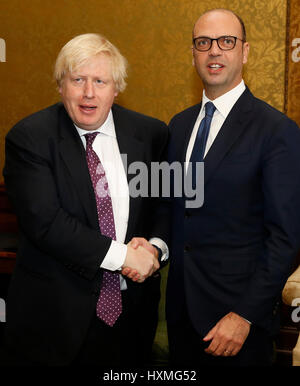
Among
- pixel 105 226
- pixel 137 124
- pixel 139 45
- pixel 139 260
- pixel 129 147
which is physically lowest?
pixel 139 260

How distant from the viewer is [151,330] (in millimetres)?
2332

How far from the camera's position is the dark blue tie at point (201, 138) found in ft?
6.75

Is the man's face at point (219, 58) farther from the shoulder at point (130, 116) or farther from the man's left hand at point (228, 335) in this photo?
the man's left hand at point (228, 335)

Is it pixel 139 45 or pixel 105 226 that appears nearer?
pixel 105 226

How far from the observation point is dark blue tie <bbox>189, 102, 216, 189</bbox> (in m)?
2.06

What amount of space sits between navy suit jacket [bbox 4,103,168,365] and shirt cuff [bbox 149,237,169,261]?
9 cm

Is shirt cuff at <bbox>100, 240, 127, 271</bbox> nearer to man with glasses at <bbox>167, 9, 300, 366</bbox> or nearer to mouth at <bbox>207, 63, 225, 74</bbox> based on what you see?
man with glasses at <bbox>167, 9, 300, 366</bbox>

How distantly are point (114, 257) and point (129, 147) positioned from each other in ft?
1.52

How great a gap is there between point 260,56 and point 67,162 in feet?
6.45

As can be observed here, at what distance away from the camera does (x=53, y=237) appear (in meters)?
1.87

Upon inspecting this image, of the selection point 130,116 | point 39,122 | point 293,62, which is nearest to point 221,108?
point 130,116

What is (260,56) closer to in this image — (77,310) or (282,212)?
(282,212)

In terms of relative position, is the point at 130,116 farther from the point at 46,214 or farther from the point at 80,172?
the point at 46,214

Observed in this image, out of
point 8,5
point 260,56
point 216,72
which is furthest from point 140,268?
point 8,5
